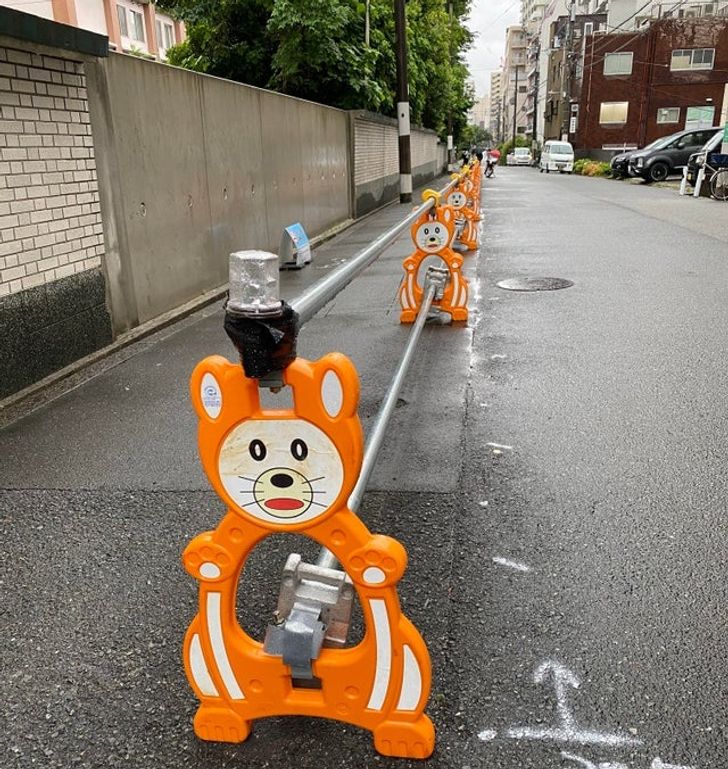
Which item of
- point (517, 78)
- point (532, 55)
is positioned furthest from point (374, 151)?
point (517, 78)

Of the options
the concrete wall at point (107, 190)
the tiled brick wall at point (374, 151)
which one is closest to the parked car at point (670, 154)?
the tiled brick wall at point (374, 151)

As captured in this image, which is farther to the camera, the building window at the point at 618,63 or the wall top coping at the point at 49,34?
the building window at the point at 618,63

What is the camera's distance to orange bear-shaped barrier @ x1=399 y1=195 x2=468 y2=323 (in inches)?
268

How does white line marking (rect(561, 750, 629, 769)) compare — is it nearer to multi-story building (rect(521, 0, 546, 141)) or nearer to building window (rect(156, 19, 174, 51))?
building window (rect(156, 19, 174, 51))

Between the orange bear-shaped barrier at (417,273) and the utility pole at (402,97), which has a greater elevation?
the utility pole at (402,97)

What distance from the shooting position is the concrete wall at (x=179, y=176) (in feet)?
20.8

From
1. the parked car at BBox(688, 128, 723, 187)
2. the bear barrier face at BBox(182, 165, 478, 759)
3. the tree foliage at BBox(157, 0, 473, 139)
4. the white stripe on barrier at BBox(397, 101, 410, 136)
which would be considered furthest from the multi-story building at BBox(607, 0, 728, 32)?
the bear barrier face at BBox(182, 165, 478, 759)

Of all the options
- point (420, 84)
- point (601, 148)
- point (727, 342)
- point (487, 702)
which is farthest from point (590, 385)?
point (601, 148)

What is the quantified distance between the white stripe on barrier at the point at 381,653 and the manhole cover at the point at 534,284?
6986mm

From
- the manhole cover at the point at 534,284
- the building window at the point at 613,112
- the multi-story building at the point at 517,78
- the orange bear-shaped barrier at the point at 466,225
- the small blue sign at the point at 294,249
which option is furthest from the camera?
the multi-story building at the point at 517,78

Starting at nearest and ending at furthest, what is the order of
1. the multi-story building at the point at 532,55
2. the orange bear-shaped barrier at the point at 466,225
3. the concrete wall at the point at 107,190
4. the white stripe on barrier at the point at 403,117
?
the concrete wall at the point at 107,190 → the orange bear-shaped barrier at the point at 466,225 → the white stripe on barrier at the point at 403,117 → the multi-story building at the point at 532,55

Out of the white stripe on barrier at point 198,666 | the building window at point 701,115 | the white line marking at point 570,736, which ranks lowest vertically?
the white line marking at point 570,736

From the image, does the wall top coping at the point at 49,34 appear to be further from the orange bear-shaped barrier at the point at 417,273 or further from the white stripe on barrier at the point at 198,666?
the white stripe on barrier at the point at 198,666

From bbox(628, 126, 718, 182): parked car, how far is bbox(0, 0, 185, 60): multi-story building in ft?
67.0
